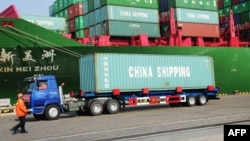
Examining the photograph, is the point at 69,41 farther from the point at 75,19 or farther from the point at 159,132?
the point at 159,132

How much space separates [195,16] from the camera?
34.2 m

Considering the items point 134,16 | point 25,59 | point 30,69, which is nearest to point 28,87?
Result: point 30,69

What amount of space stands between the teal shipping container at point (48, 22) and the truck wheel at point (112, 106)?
45.8 ft

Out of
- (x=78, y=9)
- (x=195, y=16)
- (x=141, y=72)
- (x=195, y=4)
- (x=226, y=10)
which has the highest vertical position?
(x=226, y=10)

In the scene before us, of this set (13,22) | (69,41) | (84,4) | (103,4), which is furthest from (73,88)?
(84,4)

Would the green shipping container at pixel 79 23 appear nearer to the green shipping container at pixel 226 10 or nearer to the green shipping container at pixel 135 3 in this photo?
the green shipping container at pixel 135 3

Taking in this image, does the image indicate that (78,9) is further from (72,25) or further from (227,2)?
(227,2)

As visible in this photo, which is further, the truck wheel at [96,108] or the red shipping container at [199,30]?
the red shipping container at [199,30]

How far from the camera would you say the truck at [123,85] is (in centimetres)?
1911

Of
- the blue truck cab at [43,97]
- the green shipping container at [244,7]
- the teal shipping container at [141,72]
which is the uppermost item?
the green shipping container at [244,7]

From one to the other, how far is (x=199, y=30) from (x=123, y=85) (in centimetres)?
1501

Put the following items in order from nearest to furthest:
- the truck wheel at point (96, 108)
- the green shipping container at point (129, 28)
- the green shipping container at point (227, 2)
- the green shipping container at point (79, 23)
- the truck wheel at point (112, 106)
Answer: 1. the truck wheel at point (96, 108)
2. the truck wheel at point (112, 106)
3. the green shipping container at point (129, 28)
4. the green shipping container at point (79, 23)
5. the green shipping container at point (227, 2)

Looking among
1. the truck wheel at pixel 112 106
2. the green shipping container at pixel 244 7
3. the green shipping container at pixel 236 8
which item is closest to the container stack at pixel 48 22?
the truck wheel at pixel 112 106

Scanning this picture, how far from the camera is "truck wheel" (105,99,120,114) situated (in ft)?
68.1
